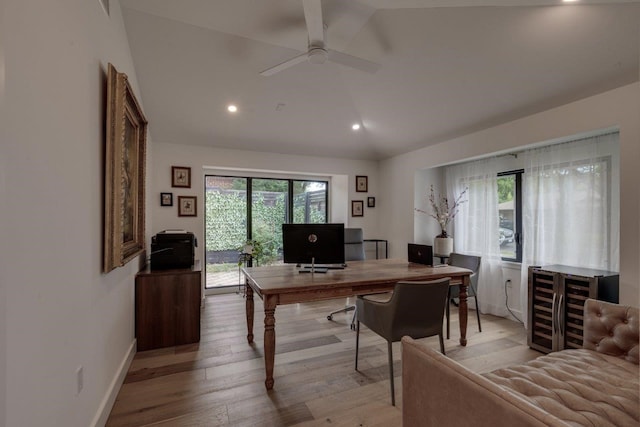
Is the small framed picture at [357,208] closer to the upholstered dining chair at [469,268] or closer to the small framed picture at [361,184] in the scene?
the small framed picture at [361,184]

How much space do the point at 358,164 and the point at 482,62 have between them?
2.84 m

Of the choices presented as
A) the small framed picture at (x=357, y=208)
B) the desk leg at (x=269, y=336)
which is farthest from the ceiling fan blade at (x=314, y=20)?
the small framed picture at (x=357, y=208)

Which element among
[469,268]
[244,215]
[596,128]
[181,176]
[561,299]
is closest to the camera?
[596,128]

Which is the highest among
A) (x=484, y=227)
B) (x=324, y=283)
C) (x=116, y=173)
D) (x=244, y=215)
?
(x=116, y=173)

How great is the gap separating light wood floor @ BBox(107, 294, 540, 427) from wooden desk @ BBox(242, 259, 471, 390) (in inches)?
8.8

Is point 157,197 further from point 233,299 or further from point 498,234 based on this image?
point 498,234

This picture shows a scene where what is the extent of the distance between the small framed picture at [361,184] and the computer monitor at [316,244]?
2.72m

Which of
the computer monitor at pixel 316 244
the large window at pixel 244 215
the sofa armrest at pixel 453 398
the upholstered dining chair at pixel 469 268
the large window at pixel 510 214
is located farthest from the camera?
the large window at pixel 244 215

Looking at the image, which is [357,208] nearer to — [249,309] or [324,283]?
[249,309]

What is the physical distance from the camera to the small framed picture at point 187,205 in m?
4.12

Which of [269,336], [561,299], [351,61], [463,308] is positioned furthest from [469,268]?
[351,61]

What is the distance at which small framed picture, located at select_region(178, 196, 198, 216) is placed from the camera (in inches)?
162

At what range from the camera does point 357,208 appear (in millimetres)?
5227

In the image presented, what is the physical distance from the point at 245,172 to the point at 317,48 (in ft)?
10.3
